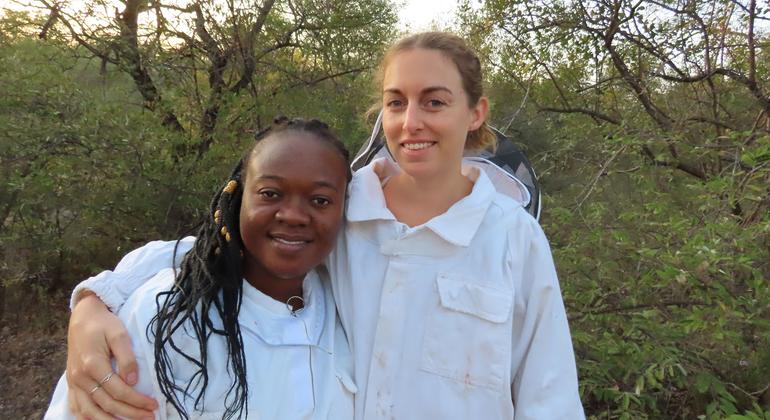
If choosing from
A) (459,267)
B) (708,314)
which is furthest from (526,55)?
(459,267)

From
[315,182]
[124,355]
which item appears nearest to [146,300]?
[124,355]

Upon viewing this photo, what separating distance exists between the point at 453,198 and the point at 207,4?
3860 millimetres

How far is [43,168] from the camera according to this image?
4.11m

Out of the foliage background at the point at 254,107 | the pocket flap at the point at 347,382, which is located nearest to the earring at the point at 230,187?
the pocket flap at the point at 347,382

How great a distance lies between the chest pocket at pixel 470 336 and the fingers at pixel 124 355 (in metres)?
0.64

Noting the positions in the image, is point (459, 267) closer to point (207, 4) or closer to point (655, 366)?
point (655, 366)

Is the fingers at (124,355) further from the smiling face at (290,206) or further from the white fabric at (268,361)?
the smiling face at (290,206)

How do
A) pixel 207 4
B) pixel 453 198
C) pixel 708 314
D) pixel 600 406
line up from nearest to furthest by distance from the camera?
pixel 453 198 → pixel 708 314 → pixel 600 406 → pixel 207 4

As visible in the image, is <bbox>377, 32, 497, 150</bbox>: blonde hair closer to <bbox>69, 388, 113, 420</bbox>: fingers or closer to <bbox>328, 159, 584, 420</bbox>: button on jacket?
<bbox>328, 159, 584, 420</bbox>: button on jacket

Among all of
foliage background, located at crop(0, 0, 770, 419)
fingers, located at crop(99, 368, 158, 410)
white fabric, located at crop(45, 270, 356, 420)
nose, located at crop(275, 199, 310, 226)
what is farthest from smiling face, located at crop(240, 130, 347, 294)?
foliage background, located at crop(0, 0, 770, 419)

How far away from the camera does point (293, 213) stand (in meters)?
1.26

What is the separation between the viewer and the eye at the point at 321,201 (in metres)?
1.31

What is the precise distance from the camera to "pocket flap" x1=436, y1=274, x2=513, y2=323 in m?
1.34

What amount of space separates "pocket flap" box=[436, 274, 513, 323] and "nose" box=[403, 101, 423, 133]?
0.41m
